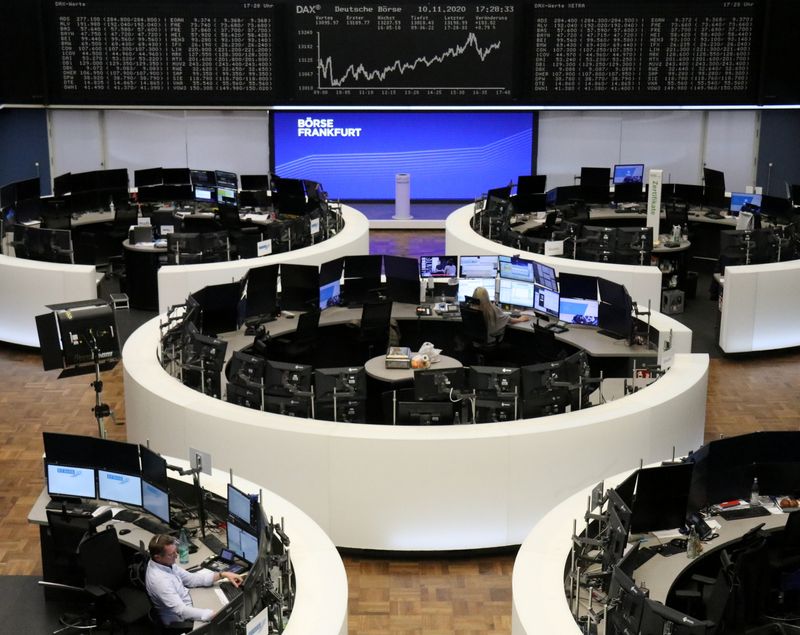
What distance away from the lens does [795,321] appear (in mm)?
12516

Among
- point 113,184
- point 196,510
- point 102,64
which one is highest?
point 102,64

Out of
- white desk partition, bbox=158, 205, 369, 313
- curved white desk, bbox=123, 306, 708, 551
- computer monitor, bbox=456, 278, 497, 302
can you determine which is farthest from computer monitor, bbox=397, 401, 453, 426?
white desk partition, bbox=158, 205, 369, 313

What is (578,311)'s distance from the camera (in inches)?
423

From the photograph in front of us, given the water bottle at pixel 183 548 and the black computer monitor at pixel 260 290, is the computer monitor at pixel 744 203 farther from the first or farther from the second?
the water bottle at pixel 183 548

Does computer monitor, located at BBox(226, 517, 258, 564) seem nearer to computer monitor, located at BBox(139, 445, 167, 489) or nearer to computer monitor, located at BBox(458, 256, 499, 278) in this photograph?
computer monitor, located at BBox(139, 445, 167, 489)

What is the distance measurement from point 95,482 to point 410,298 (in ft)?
15.1

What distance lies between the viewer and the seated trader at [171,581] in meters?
6.54

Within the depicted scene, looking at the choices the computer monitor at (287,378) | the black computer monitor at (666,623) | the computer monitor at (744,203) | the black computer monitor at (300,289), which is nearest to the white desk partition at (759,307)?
the computer monitor at (744,203)

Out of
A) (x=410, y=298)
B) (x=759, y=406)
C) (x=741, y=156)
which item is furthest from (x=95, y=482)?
(x=741, y=156)

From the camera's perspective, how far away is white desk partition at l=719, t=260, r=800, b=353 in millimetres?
12133

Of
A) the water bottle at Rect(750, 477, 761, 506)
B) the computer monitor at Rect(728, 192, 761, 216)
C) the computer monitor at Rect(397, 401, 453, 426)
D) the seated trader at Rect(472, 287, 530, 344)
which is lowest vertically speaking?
the water bottle at Rect(750, 477, 761, 506)

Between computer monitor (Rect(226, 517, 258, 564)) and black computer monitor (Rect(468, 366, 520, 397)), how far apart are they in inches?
94.6

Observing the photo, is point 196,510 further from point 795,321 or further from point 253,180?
point 253,180

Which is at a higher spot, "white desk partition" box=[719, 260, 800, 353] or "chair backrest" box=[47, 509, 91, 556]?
"white desk partition" box=[719, 260, 800, 353]
